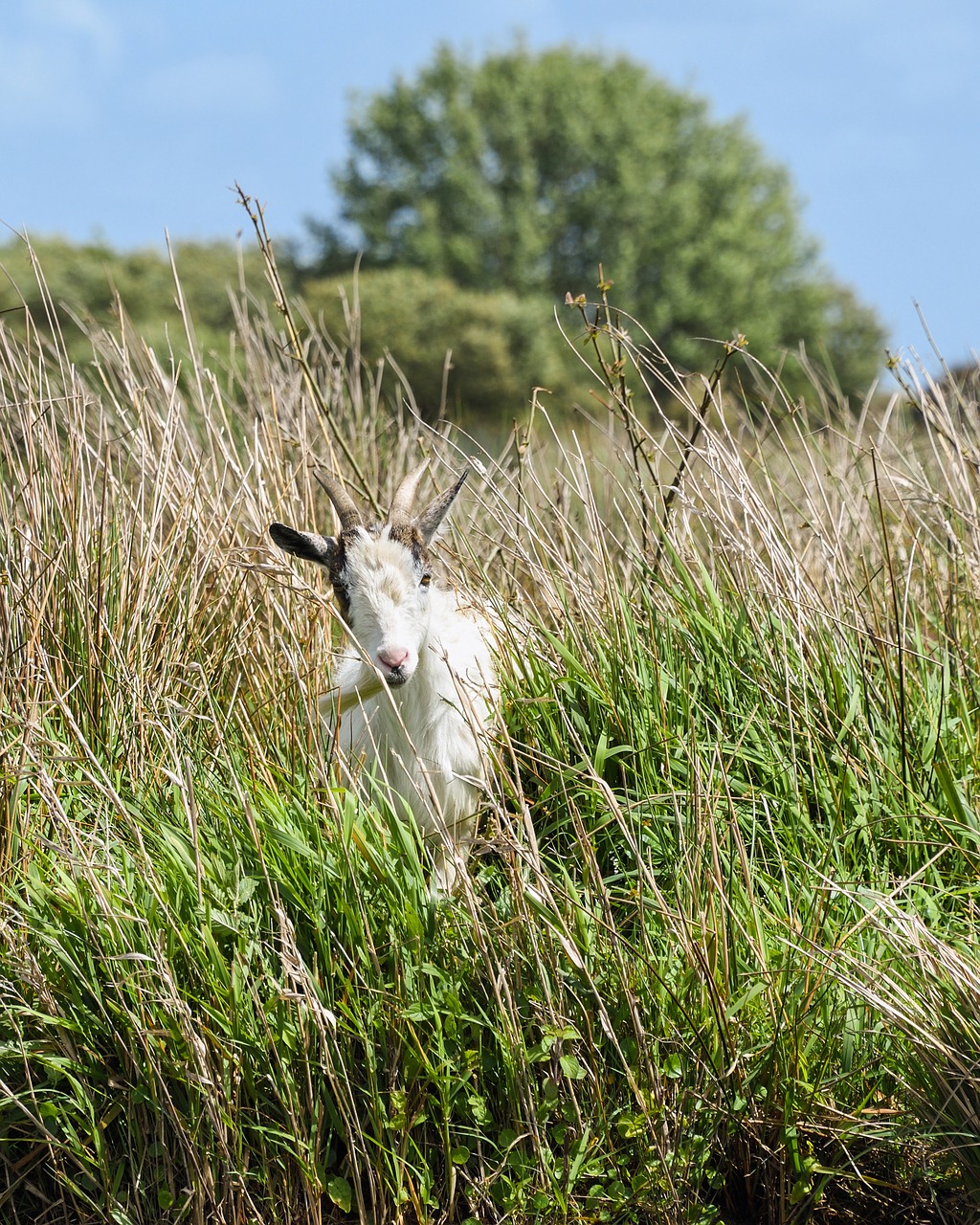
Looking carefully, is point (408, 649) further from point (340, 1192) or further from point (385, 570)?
point (340, 1192)

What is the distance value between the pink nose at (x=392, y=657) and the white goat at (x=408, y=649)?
28 mm

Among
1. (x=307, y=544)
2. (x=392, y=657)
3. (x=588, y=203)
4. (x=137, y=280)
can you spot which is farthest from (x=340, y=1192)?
(x=588, y=203)

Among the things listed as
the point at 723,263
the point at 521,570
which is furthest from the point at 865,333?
the point at 521,570

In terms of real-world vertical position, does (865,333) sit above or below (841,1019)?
above

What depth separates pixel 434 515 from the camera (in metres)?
4.09

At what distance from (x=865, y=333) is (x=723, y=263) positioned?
5.86 metres

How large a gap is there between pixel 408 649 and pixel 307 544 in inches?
24.2

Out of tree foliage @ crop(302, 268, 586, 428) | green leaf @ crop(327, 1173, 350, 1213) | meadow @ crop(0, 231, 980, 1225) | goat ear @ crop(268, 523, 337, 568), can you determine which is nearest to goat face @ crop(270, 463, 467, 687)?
goat ear @ crop(268, 523, 337, 568)

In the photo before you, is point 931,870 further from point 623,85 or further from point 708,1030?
point 623,85

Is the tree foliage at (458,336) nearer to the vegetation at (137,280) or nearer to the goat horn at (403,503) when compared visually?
the vegetation at (137,280)

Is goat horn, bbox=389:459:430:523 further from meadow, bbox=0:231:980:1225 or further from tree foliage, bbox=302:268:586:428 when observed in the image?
tree foliage, bbox=302:268:586:428

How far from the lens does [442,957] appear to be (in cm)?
297

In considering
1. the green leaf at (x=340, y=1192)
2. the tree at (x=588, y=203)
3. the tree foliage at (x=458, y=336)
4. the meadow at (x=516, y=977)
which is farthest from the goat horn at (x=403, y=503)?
the tree at (x=588, y=203)

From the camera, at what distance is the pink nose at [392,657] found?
357cm
